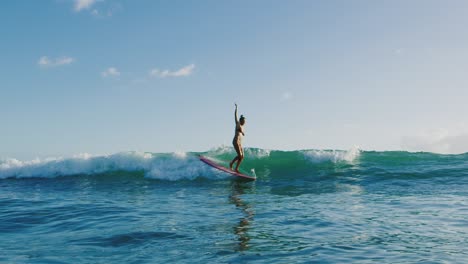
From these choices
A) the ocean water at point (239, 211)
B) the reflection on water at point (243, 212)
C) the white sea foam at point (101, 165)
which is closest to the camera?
the ocean water at point (239, 211)

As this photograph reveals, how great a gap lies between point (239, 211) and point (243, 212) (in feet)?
0.62

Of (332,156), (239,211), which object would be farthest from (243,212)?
(332,156)

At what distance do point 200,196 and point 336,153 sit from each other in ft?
31.6

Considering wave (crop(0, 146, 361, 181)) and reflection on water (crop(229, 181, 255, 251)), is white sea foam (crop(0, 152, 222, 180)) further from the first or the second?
reflection on water (crop(229, 181, 255, 251))

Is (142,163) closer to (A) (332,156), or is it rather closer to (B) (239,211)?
(A) (332,156)

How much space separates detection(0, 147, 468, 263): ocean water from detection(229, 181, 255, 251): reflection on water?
25 millimetres

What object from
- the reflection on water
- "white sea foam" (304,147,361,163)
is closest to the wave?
"white sea foam" (304,147,361,163)

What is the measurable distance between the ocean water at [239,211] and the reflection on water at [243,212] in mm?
25

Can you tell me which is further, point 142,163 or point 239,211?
point 142,163

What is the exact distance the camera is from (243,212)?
918cm

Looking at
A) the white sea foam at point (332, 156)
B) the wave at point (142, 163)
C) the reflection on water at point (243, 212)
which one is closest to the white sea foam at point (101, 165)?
the wave at point (142, 163)

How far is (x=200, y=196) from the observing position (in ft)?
40.9

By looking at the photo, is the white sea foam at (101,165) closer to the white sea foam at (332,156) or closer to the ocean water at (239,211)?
the ocean water at (239,211)

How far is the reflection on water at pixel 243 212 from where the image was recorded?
638cm
